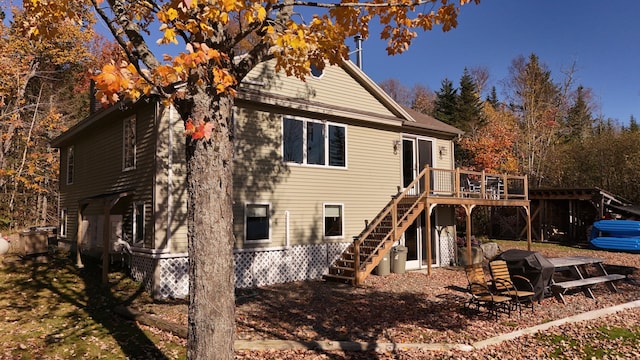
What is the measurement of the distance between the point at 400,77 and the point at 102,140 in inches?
1559

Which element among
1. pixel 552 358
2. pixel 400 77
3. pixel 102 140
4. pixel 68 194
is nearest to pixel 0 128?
pixel 68 194

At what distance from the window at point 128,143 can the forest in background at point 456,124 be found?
7.38 metres

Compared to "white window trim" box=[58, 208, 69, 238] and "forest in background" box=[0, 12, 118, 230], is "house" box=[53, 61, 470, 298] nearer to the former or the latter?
"white window trim" box=[58, 208, 69, 238]

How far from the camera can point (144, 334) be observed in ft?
25.6

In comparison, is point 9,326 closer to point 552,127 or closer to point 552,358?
point 552,358

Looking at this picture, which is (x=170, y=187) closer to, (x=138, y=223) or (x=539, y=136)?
(x=138, y=223)

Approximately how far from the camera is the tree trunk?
4359mm

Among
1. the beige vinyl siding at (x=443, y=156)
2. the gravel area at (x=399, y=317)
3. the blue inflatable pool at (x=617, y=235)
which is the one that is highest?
the beige vinyl siding at (x=443, y=156)

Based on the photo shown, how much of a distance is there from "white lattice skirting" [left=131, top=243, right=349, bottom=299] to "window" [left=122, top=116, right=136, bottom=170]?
10.3ft

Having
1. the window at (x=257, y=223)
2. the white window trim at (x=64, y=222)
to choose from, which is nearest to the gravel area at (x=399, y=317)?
the window at (x=257, y=223)

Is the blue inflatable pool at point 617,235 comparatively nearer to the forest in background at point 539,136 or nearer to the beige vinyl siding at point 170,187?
the forest in background at point 539,136

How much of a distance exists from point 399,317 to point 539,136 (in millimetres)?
31370

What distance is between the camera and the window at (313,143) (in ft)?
47.1

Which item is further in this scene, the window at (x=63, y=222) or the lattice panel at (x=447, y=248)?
the window at (x=63, y=222)
